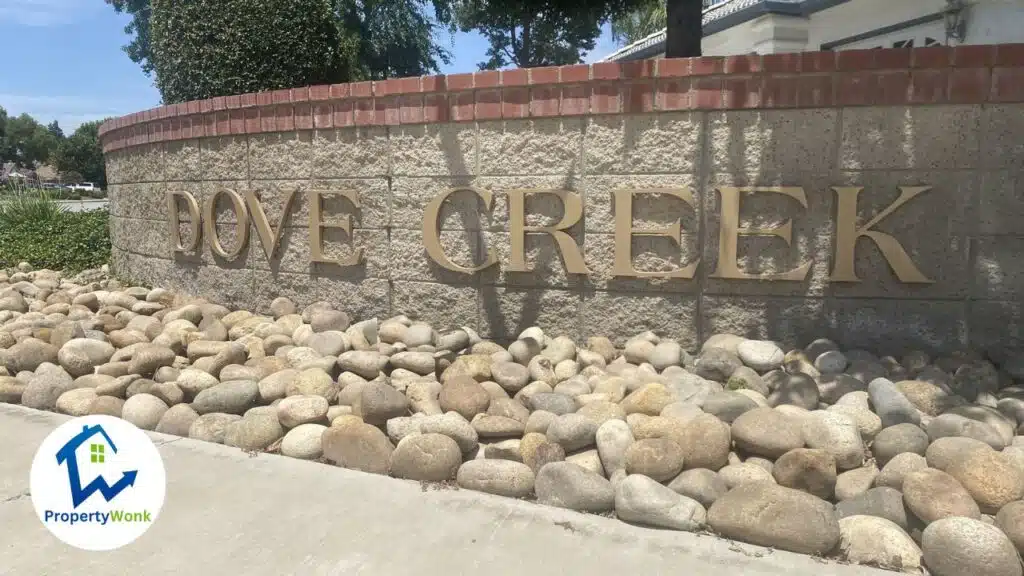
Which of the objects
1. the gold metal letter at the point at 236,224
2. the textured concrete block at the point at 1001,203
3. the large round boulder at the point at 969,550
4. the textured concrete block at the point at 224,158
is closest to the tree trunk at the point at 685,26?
the textured concrete block at the point at 1001,203

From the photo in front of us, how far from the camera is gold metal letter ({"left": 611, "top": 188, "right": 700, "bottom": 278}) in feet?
16.2

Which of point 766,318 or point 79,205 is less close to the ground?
point 79,205

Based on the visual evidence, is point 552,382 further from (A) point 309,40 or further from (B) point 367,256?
(A) point 309,40

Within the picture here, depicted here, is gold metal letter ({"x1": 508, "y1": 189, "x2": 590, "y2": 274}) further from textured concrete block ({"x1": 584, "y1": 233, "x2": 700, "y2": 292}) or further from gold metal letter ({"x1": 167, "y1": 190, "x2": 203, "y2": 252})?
gold metal letter ({"x1": 167, "y1": 190, "x2": 203, "y2": 252})

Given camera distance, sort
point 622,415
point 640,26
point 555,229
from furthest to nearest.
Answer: point 640,26 < point 555,229 < point 622,415

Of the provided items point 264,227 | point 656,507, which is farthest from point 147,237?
point 656,507

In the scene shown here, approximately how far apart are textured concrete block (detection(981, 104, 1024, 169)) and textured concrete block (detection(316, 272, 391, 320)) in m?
3.87

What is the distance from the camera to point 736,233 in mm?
4855

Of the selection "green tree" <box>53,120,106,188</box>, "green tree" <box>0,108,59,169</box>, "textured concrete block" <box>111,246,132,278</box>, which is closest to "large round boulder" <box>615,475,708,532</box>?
"textured concrete block" <box>111,246,132,278</box>

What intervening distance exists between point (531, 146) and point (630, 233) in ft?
2.82

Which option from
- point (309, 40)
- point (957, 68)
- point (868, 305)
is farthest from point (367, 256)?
point (957, 68)

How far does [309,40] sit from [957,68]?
17.9ft

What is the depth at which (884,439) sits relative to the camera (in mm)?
3566

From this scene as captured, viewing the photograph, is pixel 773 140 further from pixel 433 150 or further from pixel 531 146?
pixel 433 150
